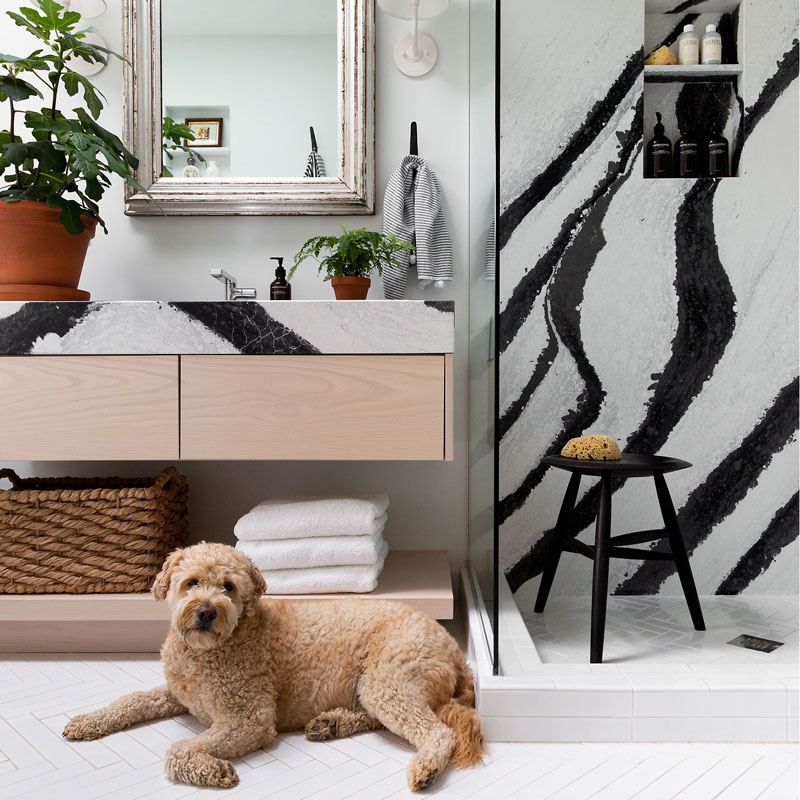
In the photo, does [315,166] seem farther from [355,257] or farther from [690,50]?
[690,50]

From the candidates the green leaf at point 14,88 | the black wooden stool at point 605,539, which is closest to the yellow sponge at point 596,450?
the black wooden stool at point 605,539

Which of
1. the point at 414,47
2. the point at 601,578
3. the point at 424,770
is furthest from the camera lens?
the point at 414,47

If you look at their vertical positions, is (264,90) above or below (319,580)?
above

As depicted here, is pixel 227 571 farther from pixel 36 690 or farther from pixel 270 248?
pixel 270 248

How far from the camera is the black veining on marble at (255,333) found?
4.99 feet

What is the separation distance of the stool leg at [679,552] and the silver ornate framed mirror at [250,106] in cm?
112

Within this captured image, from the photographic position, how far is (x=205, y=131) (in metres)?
1.94

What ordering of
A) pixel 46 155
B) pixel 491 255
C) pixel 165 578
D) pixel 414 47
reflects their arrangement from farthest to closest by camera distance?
pixel 414 47
pixel 46 155
pixel 491 255
pixel 165 578

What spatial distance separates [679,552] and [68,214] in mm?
1687

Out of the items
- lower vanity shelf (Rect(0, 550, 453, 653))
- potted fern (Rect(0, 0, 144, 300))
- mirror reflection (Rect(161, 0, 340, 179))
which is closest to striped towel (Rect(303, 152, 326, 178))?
mirror reflection (Rect(161, 0, 340, 179))

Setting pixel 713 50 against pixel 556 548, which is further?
pixel 713 50

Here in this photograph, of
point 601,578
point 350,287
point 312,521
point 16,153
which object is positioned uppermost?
point 16,153

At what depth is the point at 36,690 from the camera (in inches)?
55.6

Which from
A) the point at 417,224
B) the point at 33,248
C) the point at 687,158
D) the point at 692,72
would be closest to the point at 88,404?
the point at 33,248
